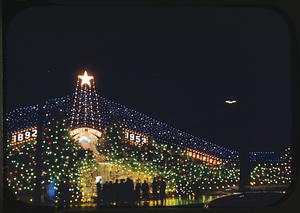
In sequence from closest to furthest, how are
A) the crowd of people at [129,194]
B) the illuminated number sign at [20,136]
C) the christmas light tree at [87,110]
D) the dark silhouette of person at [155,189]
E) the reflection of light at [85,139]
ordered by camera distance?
the crowd of people at [129,194] → the illuminated number sign at [20,136] → the dark silhouette of person at [155,189] → the christmas light tree at [87,110] → the reflection of light at [85,139]

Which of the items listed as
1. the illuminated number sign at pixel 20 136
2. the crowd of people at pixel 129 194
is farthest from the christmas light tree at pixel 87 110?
the crowd of people at pixel 129 194

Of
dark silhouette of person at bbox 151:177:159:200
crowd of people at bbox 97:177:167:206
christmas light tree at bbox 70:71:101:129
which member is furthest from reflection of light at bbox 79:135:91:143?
dark silhouette of person at bbox 151:177:159:200

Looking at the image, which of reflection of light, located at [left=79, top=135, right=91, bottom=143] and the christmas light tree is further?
reflection of light, located at [left=79, top=135, right=91, bottom=143]

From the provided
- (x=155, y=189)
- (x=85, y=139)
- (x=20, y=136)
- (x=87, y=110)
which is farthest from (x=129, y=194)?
(x=85, y=139)

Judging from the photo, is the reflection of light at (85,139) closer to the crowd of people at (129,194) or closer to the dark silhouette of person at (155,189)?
the crowd of people at (129,194)

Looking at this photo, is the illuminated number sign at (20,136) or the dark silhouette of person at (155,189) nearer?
the illuminated number sign at (20,136)

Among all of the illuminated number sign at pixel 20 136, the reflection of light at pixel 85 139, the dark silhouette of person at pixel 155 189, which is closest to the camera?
the illuminated number sign at pixel 20 136

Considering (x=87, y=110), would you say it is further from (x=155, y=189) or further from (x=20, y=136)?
(x=155, y=189)

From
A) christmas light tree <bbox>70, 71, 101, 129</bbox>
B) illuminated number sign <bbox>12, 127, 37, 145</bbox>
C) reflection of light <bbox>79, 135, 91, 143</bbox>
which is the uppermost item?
christmas light tree <bbox>70, 71, 101, 129</bbox>

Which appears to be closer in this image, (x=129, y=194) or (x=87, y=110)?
(x=129, y=194)

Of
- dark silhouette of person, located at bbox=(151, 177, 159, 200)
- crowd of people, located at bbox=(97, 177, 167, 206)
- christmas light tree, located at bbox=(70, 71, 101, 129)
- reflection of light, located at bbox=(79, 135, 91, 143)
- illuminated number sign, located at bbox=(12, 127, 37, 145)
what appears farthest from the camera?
reflection of light, located at bbox=(79, 135, 91, 143)

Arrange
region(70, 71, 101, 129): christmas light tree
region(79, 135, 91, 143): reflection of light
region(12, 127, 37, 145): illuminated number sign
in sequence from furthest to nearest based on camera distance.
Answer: region(79, 135, 91, 143): reflection of light → region(70, 71, 101, 129): christmas light tree → region(12, 127, 37, 145): illuminated number sign

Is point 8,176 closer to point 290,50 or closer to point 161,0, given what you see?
point 161,0

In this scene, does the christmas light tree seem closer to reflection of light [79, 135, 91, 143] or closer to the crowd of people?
reflection of light [79, 135, 91, 143]
